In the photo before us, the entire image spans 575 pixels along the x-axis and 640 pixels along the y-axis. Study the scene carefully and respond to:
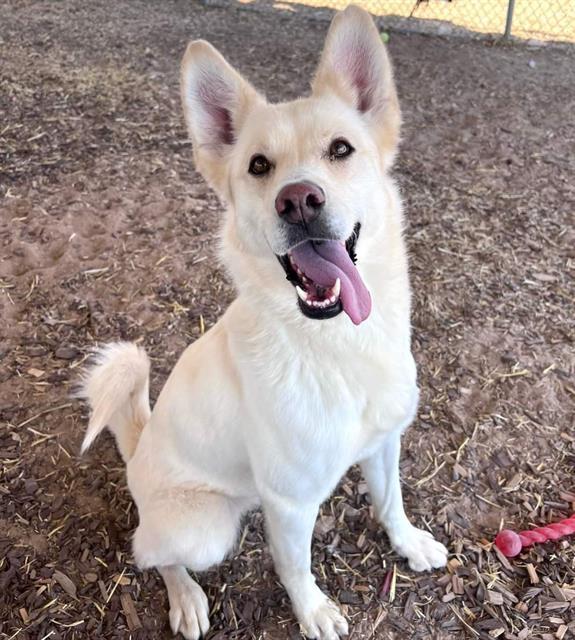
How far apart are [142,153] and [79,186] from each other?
27.5 inches

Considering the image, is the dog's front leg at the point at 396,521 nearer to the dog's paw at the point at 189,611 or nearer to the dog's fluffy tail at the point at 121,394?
the dog's paw at the point at 189,611

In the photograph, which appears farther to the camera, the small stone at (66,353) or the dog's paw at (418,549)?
the small stone at (66,353)

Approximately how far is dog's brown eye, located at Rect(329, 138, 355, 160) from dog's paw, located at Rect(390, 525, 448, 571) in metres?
1.54

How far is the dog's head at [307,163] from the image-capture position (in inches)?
66.9

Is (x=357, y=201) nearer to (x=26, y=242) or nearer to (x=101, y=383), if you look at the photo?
(x=101, y=383)

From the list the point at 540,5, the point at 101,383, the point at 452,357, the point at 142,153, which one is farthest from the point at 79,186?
the point at 540,5

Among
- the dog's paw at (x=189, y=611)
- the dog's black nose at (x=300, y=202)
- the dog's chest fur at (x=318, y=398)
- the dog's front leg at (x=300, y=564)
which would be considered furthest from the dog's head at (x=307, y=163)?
the dog's paw at (x=189, y=611)

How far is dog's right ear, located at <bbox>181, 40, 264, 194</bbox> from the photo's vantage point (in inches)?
74.7

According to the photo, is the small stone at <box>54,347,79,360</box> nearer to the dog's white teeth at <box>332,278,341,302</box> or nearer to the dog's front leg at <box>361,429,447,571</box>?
the dog's front leg at <box>361,429,447,571</box>

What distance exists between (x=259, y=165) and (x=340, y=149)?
10.5 inches

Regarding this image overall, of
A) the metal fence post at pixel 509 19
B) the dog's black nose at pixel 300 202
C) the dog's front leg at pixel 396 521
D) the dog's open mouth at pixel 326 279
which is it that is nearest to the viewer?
the dog's black nose at pixel 300 202

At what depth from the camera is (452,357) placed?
3.21 m

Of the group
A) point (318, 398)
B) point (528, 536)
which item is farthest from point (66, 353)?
point (528, 536)

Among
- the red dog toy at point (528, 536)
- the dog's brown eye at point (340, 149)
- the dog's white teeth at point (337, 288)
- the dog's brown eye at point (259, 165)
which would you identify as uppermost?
the dog's brown eye at point (340, 149)
